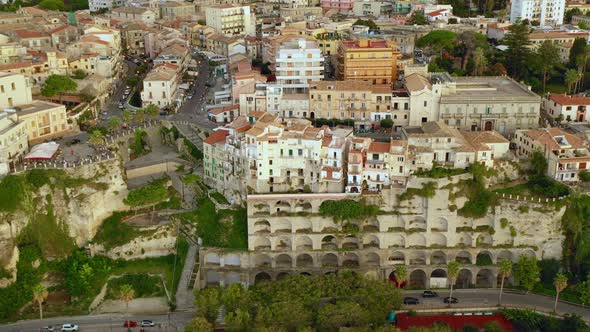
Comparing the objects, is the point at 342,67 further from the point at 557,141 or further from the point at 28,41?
the point at 28,41

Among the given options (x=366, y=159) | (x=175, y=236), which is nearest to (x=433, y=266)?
(x=366, y=159)

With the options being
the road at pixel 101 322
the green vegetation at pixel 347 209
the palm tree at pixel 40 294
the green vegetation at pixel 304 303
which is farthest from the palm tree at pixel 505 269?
the palm tree at pixel 40 294

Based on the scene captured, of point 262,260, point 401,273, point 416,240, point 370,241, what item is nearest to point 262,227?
point 262,260

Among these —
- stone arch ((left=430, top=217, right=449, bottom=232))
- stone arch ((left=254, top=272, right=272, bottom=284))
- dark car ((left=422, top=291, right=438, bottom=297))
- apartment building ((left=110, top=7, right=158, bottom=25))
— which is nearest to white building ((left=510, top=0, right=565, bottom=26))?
apartment building ((left=110, top=7, right=158, bottom=25))

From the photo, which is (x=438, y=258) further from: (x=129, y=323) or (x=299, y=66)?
(x=299, y=66)

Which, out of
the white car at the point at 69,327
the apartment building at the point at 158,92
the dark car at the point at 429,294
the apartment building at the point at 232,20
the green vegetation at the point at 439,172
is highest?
the apartment building at the point at 232,20

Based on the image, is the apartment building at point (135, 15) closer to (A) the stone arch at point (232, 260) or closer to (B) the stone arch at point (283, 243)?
(A) the stone arch at point (232, 260)

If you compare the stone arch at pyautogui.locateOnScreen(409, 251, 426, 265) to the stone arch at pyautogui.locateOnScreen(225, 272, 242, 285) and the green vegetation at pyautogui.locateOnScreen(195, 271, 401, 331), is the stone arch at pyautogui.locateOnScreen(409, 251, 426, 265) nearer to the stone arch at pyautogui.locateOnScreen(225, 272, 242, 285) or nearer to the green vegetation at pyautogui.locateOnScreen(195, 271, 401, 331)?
the green vegetation at pyautogui.locateOnScreen(195, 271, 401, 331)

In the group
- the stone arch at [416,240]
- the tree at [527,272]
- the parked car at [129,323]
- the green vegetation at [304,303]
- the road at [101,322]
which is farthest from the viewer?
the stone arch at [416,240]
